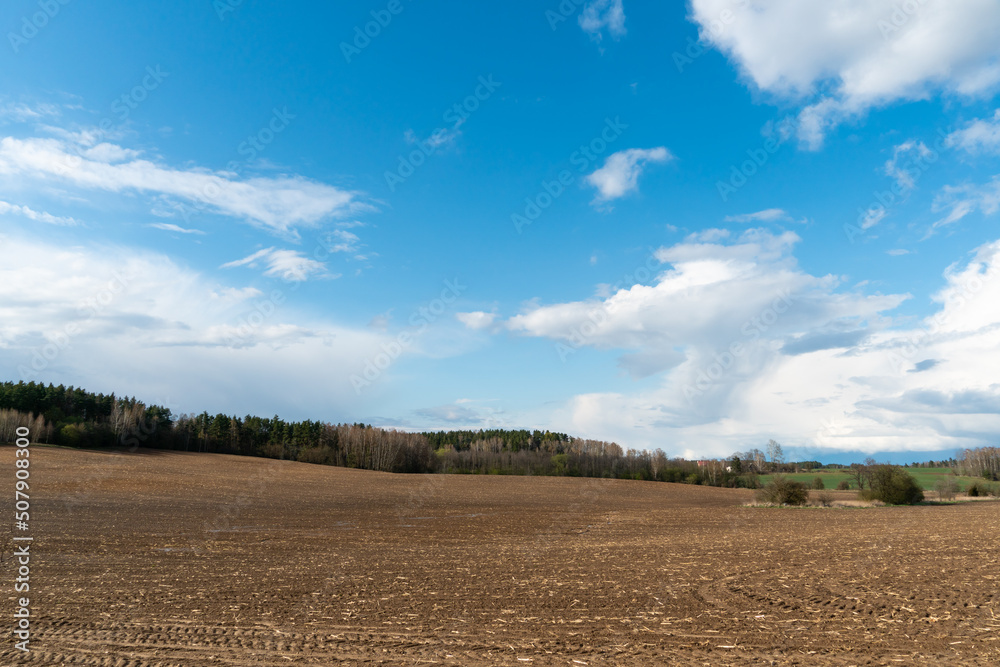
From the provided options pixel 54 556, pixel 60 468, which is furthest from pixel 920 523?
pixel 60 468

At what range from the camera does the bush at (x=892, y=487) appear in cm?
Result: 5891

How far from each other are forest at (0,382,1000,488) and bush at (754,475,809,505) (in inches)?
1715

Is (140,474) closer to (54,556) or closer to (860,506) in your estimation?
(54,556)

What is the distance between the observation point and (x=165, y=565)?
61.7 feet

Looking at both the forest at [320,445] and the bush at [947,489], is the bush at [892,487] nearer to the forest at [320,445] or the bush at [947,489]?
the bush at [947,489]

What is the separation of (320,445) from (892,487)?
330 ft

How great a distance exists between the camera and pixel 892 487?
2323 inches

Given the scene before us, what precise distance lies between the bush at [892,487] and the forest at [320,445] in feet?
133

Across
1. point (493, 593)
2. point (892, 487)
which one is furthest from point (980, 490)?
point (493, 593)

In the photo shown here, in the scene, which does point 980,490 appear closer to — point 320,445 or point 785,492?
point 785,492

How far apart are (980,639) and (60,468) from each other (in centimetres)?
7651
